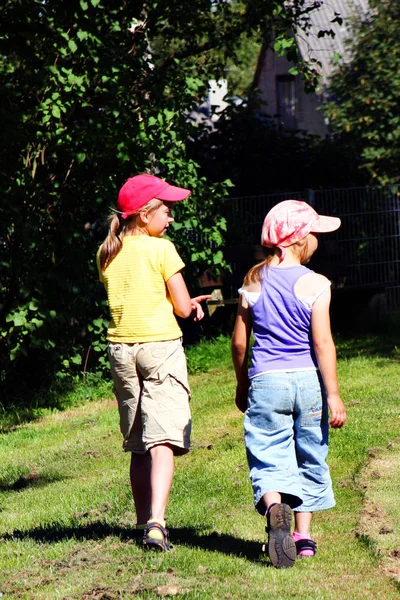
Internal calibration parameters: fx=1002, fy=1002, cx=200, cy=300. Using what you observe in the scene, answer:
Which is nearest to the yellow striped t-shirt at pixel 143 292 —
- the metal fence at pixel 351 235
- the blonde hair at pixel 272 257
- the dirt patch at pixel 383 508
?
the blonde hair at pixel 272 257

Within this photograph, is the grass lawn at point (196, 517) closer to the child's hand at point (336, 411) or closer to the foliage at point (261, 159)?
the child's hand at point (336, 411)

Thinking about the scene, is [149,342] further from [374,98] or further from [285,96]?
[285,96]

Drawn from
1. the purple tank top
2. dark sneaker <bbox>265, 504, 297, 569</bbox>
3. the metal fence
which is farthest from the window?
dark sneaker <bbox>265, 504, 297, 569</bbox>

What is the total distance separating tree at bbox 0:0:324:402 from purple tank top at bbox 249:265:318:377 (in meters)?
5.50

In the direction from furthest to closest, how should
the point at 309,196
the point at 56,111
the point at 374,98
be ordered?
1. the point at 374,98
2. the point at 309,196
3. the point at 56,111

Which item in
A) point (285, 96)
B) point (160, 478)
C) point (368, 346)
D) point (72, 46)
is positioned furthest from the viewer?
point (285, 96)

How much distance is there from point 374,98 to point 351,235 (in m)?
7.43

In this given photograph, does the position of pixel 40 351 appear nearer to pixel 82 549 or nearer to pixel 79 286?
pixel 79 286

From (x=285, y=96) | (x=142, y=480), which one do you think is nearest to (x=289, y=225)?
(x=142, y=480)

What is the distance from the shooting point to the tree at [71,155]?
9711 millimetres

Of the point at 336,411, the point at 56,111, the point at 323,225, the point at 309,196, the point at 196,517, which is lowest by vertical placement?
the point at 196,517

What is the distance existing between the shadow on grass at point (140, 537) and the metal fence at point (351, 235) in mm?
7763

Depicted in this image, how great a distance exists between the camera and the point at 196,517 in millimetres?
5492

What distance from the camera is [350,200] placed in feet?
47.5
